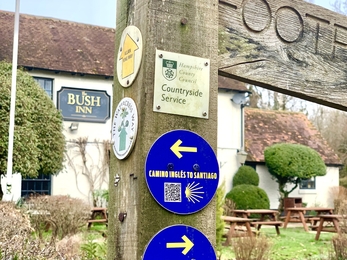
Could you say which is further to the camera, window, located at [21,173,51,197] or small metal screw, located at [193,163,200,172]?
window, located at [21,173,51,197]

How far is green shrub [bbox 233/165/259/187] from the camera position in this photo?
73.2 ft

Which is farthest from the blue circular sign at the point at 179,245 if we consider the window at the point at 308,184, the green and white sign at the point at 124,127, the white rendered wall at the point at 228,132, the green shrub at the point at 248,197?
the window at the point at 308,184

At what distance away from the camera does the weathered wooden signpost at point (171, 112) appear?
6.81ft

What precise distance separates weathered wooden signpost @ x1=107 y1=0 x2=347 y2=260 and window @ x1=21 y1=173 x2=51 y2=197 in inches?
707

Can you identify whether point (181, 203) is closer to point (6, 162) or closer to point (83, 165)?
point (6, 162)

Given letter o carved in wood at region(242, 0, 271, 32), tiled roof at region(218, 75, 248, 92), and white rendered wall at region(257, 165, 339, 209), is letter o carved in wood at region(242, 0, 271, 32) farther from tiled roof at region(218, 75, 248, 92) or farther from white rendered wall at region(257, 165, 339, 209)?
white rendered wall at region(257, 165, 339, 209)

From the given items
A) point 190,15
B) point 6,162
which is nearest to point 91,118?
point 6,162

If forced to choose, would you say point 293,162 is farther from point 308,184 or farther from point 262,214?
point 262,214

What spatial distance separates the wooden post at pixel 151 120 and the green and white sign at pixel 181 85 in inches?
0.8

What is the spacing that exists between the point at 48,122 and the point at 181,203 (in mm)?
13362

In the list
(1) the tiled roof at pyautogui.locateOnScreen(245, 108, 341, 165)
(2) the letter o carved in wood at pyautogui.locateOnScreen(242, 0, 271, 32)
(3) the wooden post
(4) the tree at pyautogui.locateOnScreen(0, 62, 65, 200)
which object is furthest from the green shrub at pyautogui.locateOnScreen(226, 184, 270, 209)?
(3) the wooden post

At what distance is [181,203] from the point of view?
2117 mm

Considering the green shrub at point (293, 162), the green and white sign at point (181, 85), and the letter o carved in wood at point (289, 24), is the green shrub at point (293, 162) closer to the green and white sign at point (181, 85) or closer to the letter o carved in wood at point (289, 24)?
the letter o carved in wood at point (289, 24)

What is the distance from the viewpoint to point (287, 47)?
100 inches
